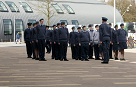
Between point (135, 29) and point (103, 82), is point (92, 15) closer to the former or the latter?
point (135, 29)

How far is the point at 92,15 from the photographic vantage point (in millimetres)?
67562

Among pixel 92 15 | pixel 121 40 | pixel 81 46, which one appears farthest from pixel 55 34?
pixel 92 15

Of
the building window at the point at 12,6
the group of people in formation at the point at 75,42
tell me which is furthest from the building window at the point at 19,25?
the group of people in formation at the point at 75,42

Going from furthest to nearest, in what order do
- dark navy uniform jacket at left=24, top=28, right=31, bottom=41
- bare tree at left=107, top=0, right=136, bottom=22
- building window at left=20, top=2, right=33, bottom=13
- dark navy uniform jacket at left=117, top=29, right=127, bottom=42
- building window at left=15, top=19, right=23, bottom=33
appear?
bare tree at left=107, top=0, right=136, bottom=22 < building window at left=20, top=2, right=33, bottom=13 < building window at left=15, top=19, right=23, bottom=33 < dark navy uniform jacket at left=24, top=28, right=31, bottom=41 < dark navy uniform jacket at left=117, top=29, right=127, bottom=42

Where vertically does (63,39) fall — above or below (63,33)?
below

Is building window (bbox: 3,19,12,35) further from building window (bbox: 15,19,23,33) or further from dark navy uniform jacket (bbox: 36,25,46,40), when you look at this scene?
dark navy uniform jacket (bbox: 36,25,46,40)

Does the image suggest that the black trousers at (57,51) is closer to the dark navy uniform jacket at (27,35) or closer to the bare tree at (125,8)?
the dark navy uniform jacket at (27,35)

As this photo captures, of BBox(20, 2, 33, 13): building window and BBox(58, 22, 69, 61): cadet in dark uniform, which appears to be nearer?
BBox(58, 22, 69, 61): cadet in dark uniform

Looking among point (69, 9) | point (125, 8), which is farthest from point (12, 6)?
point (125, 8)

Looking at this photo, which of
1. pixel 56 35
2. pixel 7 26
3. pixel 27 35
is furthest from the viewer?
pixel 7 26

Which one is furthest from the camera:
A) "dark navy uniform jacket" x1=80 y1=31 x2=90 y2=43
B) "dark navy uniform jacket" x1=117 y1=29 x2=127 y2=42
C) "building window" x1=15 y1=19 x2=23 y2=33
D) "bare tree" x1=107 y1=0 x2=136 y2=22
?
"bare tree" x1=107 y1=0 x2=136 y2=22

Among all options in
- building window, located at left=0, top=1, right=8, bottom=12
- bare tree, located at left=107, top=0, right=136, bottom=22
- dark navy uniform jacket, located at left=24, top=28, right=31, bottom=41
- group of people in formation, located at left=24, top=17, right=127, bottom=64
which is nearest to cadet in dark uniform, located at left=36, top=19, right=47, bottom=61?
group of people in formation, located at left=24, top=17, right=127, bottom=64

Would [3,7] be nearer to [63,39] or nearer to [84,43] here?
[63,39]

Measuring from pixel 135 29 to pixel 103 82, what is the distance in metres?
26.2
